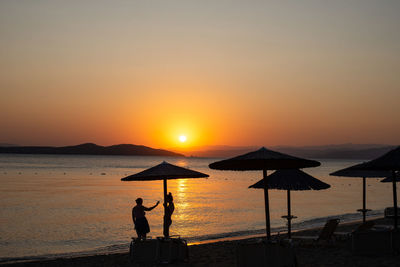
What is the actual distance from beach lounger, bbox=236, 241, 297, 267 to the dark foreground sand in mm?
1611

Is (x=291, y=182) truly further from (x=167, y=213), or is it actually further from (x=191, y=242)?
(x=191, y=242)

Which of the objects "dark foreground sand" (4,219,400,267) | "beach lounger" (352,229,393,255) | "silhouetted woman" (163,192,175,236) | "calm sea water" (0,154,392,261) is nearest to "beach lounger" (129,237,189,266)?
"dark foreground sand" (4,219,400,267)

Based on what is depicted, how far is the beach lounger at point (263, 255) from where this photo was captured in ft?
28.1

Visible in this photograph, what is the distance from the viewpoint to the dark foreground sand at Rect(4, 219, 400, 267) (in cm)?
987

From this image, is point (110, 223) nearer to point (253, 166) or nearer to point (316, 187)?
point (316, 187)

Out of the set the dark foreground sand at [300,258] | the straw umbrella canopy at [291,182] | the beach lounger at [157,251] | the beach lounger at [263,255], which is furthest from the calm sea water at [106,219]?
the beach lounger at [263,255]

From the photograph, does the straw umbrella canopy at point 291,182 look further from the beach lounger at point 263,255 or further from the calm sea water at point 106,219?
the calm sea water at point 106,219

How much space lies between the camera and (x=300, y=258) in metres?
10.8

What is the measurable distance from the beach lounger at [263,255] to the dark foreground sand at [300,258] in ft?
5.29

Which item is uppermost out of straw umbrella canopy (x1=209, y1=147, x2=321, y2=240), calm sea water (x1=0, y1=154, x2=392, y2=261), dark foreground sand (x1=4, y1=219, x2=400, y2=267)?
straw umbrella canopy (x1=209, y1=147, x2=321, y2=240)

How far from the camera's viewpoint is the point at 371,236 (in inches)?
404

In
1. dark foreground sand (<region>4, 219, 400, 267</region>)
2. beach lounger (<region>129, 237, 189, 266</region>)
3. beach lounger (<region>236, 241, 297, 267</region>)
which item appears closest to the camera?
beach lounger (<region>236, 241, 297, 267</region>)

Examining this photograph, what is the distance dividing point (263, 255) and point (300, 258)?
8.64 feet

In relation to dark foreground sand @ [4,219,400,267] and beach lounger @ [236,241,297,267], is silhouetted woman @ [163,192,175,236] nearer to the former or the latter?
dark foreground sand @ [4,219,400,267]
